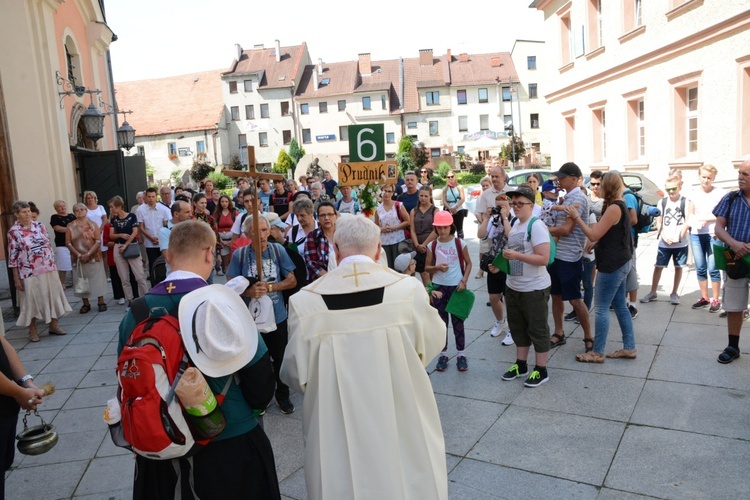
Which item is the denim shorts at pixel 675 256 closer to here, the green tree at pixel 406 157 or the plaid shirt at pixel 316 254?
the plaid shirt at pixel 316 254

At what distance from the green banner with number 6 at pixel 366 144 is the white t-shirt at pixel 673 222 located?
3999 mm

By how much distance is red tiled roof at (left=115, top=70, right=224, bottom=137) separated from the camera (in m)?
63.7

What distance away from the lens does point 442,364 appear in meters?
6.31

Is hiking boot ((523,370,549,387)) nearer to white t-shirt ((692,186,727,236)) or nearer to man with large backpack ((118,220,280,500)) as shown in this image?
man with large backpack ((118,220,280,500))

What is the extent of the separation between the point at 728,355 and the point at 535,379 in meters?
1.94

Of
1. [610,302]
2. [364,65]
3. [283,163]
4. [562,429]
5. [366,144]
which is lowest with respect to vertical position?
[562,429]

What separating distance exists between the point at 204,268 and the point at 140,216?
887 cm

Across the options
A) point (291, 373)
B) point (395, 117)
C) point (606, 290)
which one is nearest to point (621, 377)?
point (606, 290)

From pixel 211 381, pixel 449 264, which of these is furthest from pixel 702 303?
pixel 211 381

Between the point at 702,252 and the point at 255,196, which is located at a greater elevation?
the point at 255,196

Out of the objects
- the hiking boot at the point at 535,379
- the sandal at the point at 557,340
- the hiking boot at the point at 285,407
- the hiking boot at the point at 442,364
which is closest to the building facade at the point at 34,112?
the hiking boot at the point at 285,407

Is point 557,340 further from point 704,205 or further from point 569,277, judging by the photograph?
point 704,205

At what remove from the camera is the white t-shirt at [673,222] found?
8102 millimetres

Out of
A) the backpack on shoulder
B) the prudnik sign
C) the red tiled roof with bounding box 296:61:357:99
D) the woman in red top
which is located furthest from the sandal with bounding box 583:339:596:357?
the red tiled roof with bounding box 296:61:357:99
